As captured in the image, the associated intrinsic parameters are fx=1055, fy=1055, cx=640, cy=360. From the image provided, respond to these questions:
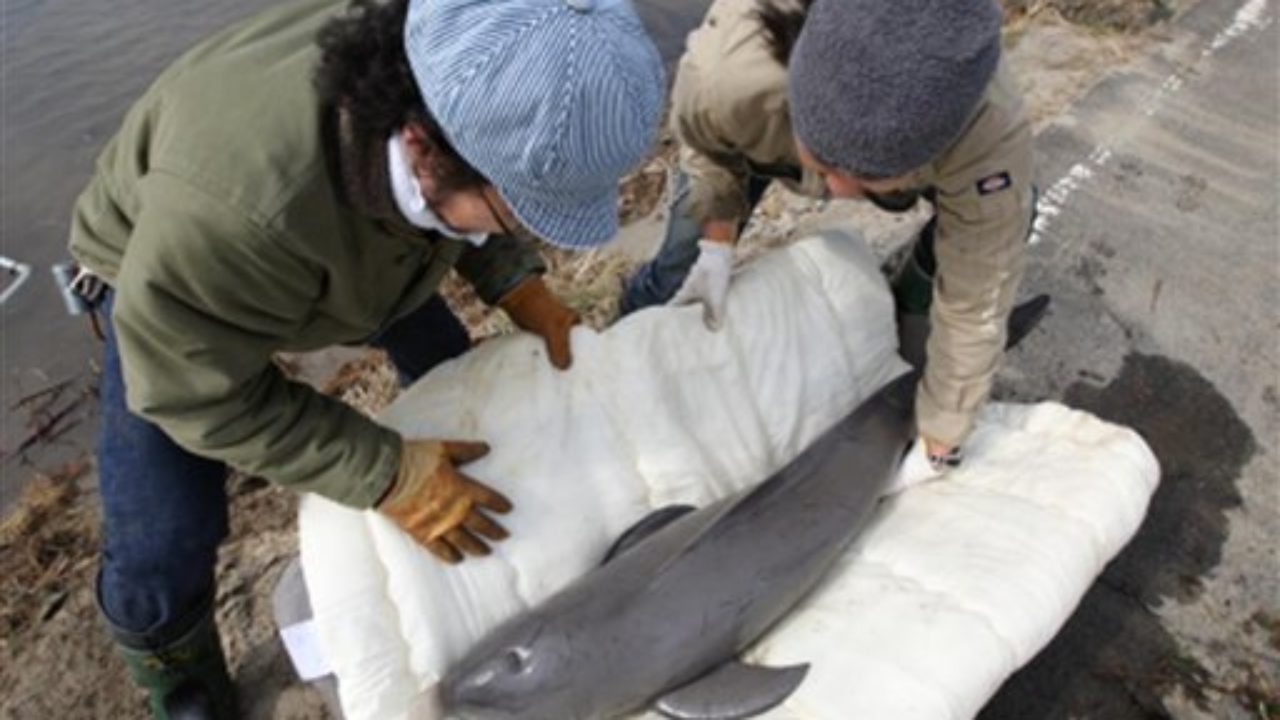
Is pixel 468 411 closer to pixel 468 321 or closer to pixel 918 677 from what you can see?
pixel 918 677

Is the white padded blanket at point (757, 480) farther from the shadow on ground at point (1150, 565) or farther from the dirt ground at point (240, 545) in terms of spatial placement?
the dirt ground at point (240, 545)

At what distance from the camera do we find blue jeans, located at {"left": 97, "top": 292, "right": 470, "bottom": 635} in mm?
2105

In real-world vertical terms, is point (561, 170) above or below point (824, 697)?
above

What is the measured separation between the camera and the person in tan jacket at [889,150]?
1876 mm

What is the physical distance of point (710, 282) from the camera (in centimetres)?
299

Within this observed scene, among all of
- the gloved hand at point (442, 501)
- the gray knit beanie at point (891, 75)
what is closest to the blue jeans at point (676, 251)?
the gloved hand at point (442, 501)

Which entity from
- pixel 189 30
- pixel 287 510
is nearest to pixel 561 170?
pixel 287 510

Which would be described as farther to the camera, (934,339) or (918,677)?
(934,339)

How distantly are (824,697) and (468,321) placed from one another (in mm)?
2432

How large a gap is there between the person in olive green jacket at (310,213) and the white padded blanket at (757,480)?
0.71 ft

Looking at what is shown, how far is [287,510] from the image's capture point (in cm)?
344

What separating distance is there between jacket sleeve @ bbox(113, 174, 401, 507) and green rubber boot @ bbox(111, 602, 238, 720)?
0.67m

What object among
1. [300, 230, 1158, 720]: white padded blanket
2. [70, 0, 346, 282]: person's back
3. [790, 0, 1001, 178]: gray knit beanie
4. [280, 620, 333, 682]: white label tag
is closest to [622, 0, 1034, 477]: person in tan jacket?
[790, 0, 1001, 178]: gray knit beanie

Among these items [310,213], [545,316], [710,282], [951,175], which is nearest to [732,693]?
[545,316]
